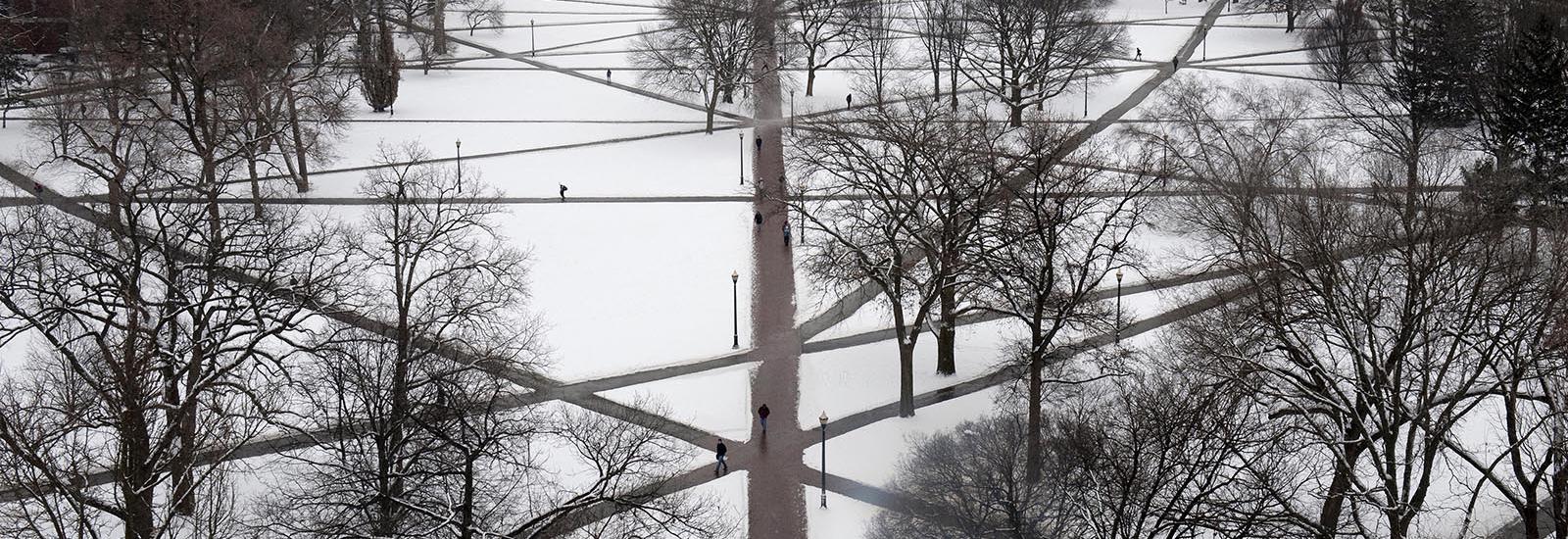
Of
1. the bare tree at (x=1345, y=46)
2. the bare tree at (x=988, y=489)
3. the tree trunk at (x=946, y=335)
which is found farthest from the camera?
the bare tree at (x=1345, y=46)

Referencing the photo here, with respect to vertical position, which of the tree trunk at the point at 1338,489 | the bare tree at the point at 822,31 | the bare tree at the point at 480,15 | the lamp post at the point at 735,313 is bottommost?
the tree trunk at the point at 1338,489

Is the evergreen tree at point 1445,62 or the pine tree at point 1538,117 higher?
the evergreen tree at point 1445,62

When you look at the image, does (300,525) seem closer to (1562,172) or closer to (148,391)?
(148,391)

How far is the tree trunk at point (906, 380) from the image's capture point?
32.8m

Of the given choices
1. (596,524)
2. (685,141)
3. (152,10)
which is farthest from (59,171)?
(596,524)

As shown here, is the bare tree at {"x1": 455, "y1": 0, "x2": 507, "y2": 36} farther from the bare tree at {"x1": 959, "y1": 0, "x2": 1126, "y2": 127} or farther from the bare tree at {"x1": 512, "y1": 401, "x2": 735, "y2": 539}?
the bare tree at {"x1": 512, "y1": 401, "x2": 735, "y2": 539}

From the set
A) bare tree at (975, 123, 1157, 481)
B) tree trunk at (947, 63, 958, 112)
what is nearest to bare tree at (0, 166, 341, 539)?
bare tree at (975, 123, 1157, 481)

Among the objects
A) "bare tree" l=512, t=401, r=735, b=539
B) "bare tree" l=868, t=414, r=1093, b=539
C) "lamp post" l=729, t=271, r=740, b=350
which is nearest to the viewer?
"bare tree" l=512, t=401, r=735, b=539

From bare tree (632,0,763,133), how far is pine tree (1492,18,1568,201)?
29.9 meters

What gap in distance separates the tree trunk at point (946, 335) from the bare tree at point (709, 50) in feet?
87.2

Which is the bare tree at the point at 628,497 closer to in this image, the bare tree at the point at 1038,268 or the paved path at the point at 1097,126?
the bare tree at the point at 1038,268

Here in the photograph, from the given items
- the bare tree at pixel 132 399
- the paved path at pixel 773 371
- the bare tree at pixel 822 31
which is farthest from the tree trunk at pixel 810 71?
the bare tree at pixel 132 399

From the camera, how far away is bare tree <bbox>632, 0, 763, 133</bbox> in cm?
6156

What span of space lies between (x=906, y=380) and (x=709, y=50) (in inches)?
1230
